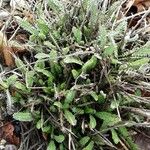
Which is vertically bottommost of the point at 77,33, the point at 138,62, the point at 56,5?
the point at 138,62

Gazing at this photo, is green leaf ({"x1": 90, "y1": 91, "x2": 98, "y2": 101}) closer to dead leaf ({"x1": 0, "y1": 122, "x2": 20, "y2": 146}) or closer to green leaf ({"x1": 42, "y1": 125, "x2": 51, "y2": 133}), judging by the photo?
green leaf ({"x1": 42, "y1": 125, "x2": 51, "y2": 133})

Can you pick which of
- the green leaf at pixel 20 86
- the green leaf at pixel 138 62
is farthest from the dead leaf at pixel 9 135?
the green leaf at pixel 138 62

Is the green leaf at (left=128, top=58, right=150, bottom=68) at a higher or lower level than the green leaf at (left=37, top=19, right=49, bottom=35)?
lower

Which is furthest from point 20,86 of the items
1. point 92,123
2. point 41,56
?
point 92,123

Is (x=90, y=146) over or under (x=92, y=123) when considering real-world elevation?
under

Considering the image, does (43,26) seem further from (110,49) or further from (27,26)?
(110,49)

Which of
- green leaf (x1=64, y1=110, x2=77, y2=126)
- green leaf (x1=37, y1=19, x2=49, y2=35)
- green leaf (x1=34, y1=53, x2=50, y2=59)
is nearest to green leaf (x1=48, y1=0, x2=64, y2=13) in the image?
green leaf (x1=37, y1=19, x2=49, y2=35)

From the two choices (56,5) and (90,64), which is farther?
(56,5)

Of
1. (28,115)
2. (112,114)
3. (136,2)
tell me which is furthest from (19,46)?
(136,2)
